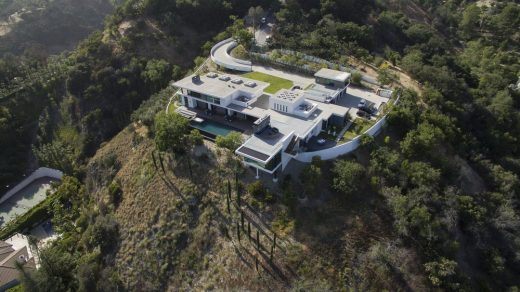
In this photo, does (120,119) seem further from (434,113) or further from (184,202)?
(434,113)

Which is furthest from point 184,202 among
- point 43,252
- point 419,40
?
point 419,40

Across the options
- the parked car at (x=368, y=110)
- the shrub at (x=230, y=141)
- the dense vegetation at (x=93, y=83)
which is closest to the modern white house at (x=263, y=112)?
the shrub at (x=230, y=141)

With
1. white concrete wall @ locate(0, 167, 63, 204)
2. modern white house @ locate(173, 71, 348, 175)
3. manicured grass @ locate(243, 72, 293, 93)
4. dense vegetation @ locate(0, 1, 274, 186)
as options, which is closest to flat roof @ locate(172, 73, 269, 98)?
modern white house @ locate(173, 71, 348, 175)

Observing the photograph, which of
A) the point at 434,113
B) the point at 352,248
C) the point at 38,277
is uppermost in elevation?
the point at 434,113

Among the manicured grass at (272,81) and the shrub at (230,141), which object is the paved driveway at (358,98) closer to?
the manicured grass at (272,81)

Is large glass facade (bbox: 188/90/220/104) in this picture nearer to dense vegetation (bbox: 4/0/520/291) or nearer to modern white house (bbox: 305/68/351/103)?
dense vegetation (bbox: 4/0/520/291)

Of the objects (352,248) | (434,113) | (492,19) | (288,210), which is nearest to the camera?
(352,248)

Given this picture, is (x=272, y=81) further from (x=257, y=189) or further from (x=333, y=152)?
(x=257, y=189)
